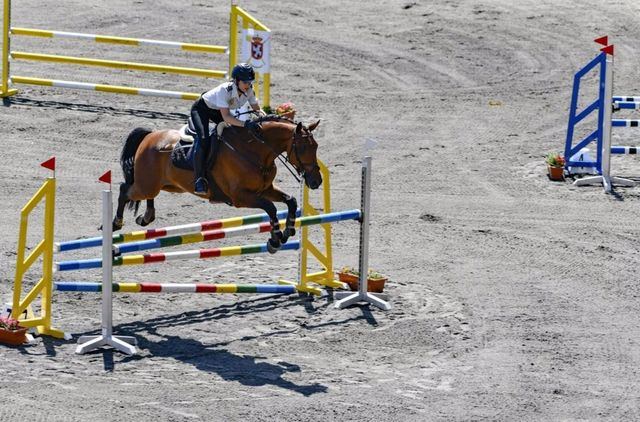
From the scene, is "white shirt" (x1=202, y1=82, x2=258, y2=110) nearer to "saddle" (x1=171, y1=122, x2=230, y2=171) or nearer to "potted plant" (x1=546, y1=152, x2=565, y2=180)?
"saddle" (x1=171, y1=122, x2=230, y2=171)

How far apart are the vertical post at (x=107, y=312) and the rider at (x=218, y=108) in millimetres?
1584

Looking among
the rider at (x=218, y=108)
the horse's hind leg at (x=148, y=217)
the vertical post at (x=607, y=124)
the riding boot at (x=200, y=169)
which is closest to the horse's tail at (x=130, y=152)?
the horse's hind leg at (x=148, y=217)

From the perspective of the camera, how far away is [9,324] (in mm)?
13141

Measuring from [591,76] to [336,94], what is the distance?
466cm

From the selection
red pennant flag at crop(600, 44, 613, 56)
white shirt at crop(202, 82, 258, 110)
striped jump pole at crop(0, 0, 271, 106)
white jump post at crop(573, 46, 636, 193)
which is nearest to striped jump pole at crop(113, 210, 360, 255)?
white shirt at crop(202, 82, 258, 110)

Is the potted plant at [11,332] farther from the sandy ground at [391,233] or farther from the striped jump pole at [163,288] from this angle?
the striped jump pole at [163,288]

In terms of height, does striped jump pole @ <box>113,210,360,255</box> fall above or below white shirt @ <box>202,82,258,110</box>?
below

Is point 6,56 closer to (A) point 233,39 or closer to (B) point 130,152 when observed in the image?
(A) point 233,39

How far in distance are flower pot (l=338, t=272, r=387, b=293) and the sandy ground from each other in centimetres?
27

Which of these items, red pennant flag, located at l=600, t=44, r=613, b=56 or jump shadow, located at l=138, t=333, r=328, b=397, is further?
red pennant flag, located at l=600, t=44, r=613, b=56

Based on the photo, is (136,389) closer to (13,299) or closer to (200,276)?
(13,299)

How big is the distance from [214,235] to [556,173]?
7517 millimetres

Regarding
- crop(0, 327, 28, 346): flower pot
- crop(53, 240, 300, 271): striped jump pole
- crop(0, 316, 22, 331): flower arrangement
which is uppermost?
crop(53, 240, 300, 271): striped jump pole

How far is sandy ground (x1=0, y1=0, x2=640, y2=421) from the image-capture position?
40.1 feet
